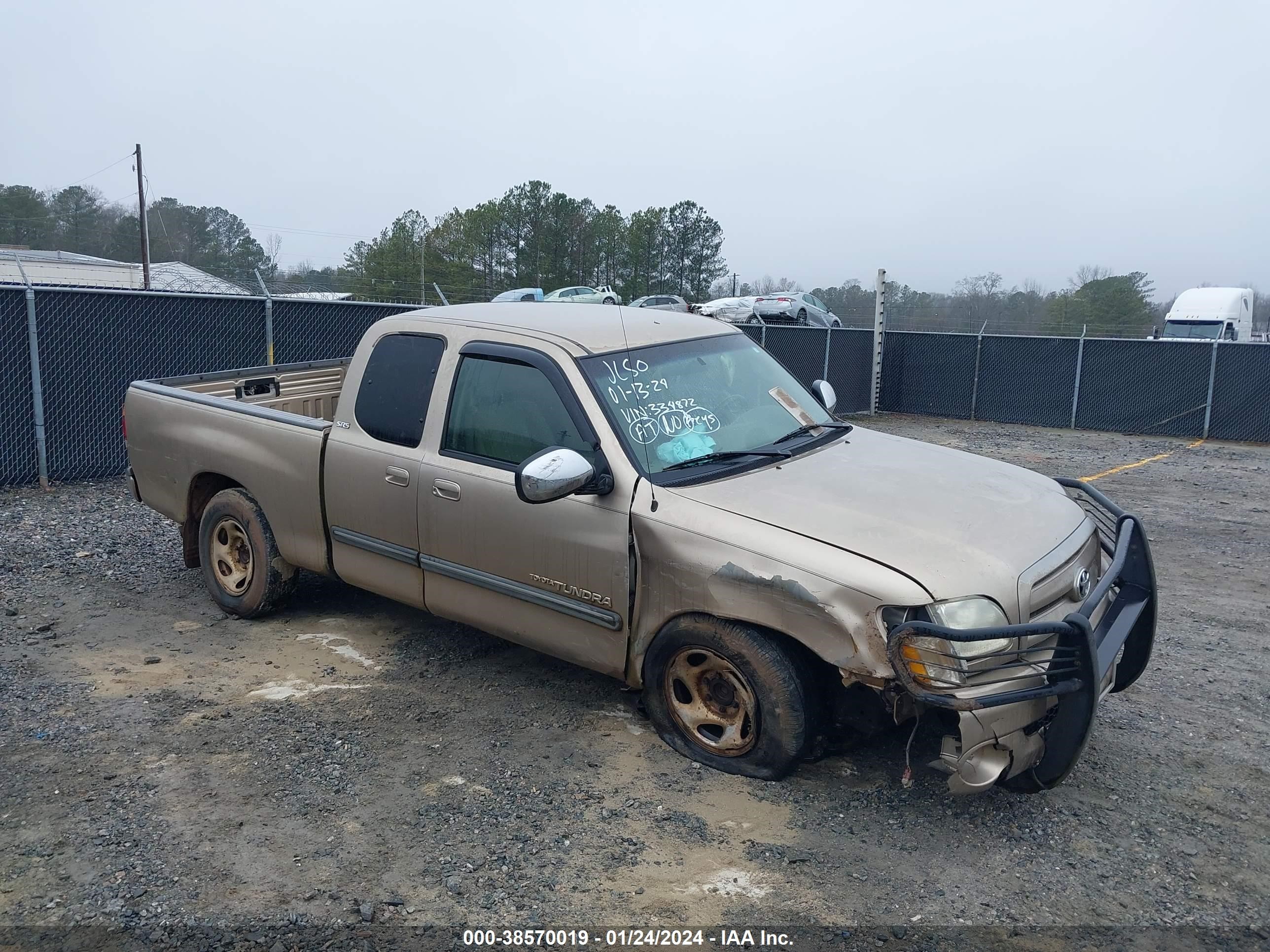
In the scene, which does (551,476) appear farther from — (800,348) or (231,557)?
(800,348)

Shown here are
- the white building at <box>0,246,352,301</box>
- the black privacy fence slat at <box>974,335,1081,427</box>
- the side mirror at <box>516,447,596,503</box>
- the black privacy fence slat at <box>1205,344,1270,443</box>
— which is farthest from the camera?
the white building at <box>0,246,352,301</box>

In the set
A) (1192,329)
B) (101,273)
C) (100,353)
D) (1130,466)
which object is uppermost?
(101,273)

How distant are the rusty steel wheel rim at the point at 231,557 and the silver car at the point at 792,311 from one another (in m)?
20.8

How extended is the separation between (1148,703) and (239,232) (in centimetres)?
5728

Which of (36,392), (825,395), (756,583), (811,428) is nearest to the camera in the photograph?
(756,583)

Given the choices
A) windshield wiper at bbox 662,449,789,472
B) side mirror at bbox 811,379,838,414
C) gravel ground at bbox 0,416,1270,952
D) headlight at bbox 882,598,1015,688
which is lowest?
gravel ground at bbox 0,416,1270,952

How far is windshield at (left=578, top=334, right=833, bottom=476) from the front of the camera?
413cm

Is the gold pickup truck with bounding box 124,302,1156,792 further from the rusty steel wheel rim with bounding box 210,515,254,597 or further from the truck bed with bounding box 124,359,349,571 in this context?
the rusty steel wheel rim with bounding box 210,515,254,597

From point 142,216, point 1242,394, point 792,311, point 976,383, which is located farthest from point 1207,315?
point 142,216

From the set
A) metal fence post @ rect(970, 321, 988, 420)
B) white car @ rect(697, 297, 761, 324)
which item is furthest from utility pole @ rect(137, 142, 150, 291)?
metal fence post @ rect(970, 321, 988, 420)

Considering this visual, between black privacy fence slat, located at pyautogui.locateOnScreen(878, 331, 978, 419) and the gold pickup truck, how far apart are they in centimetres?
1628

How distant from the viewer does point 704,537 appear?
12.1ft

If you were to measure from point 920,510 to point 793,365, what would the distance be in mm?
14616

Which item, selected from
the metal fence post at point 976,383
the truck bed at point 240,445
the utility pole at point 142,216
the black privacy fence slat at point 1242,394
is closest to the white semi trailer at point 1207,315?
the black privacy fence slat at point 1242,394
